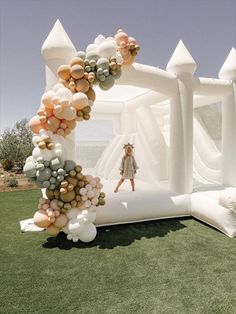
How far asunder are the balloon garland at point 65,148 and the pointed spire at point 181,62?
1.50m

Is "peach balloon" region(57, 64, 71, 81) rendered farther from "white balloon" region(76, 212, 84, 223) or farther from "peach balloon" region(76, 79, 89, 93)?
"white balloon" region(76, 212, 84, 223)

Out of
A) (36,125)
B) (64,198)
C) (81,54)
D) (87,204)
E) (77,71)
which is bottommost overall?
(87,204)

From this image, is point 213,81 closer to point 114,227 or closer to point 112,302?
point 114,227

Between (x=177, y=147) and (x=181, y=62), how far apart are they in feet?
5.13

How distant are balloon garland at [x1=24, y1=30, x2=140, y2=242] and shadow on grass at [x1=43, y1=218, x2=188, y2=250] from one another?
14cm

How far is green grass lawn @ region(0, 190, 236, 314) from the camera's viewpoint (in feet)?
7.43

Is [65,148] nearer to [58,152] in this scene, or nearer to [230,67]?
[58,152]

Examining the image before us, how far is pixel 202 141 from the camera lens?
6.65 meters

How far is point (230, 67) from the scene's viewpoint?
17.6 ft

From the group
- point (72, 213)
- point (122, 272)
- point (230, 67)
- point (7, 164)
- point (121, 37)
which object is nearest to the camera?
point (122, 272)

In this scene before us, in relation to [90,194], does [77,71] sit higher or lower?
higher

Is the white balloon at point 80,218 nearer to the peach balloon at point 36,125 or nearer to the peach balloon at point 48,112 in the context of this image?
the peach balloon at point 36,125

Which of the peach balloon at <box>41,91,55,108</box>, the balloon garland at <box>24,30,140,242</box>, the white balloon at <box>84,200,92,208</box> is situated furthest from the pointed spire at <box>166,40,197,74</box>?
Result: the white balloon at <box>84,200,92,208</box>

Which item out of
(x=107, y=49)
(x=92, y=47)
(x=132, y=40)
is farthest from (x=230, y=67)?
(x=92, y=47)
